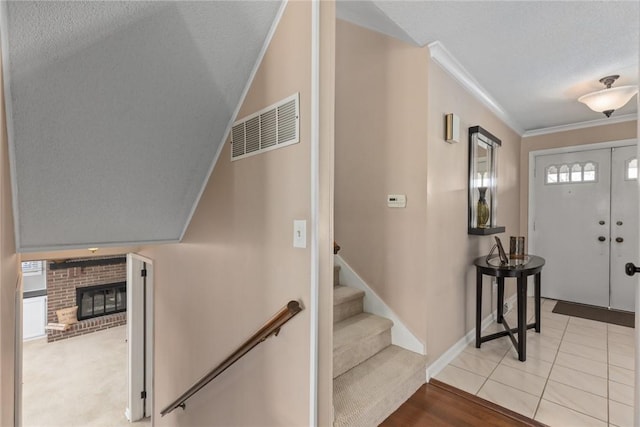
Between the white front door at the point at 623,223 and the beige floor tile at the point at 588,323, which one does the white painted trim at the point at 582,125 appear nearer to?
the white front door at the point at 623,223

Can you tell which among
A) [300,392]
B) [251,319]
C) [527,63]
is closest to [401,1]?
[527,63]

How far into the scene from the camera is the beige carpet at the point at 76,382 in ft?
12.2

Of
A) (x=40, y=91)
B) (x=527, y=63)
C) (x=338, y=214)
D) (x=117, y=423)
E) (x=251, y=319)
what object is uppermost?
(x=527, y=63)

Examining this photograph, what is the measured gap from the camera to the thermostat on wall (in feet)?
7.66

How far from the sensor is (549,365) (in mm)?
2477

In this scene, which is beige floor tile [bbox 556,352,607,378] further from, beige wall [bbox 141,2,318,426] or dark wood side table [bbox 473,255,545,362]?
beige wall [bbox 141,2,318,426]

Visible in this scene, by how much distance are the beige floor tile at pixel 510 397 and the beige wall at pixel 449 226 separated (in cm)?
39

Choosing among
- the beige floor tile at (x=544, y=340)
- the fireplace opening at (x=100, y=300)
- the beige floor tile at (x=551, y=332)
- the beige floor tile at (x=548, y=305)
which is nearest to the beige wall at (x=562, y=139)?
the beige floor tile at (x=548, y=305)

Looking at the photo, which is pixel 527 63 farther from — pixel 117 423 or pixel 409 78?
pixel 117 423

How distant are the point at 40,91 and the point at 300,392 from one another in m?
1.72

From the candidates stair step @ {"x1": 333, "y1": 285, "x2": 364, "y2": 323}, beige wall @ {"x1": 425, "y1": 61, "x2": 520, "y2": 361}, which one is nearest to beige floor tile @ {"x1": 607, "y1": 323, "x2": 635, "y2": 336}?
beige wall @ {"x1": 425, "y1": 61, "x2": 520, "y2": 361}

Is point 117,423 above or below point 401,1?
below

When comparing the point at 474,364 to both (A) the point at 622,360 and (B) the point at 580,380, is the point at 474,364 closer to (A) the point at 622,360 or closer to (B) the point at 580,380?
(B) the point at 580,380

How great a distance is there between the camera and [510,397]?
80.8 inches
